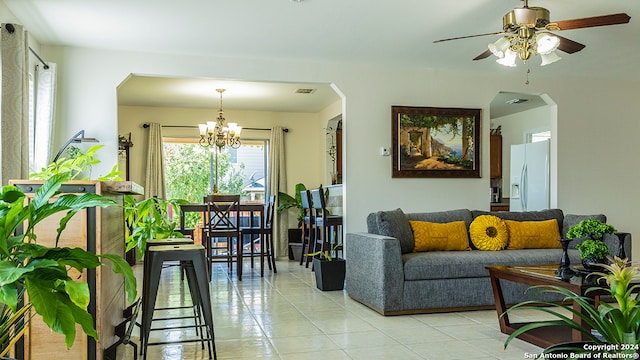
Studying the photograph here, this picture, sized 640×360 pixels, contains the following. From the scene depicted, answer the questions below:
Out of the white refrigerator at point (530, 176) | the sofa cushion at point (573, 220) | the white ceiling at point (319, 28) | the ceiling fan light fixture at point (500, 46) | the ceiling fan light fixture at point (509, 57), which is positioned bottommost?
the sofa cushion at point (573, 220)

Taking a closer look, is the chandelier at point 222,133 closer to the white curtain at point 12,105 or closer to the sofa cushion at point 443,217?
the sofa cushion at point 443,217

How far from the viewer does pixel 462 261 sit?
4355mm

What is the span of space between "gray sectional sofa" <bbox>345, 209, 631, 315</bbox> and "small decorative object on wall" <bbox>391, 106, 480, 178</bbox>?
4.90 ft

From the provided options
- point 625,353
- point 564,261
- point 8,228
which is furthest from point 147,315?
point 564,261

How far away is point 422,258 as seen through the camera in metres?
4.31

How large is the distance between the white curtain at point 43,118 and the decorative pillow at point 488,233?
376 cm

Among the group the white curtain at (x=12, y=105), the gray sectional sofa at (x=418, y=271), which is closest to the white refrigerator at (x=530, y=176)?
the gray sectional sofa at (x=418, y=271)

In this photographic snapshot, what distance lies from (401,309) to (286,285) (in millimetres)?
1834

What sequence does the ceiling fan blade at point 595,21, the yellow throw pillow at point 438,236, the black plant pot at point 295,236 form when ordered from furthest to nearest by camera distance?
the black plant pot at point 295,236
the yellow throw pillow at point 438,236
the ceiling fan blade at point 595,21

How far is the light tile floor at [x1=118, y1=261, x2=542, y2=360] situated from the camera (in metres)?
3.20

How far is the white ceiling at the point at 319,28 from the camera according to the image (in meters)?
4.17

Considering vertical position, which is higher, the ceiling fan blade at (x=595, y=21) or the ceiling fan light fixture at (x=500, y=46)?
the ceiling fan blade at (x=595, y=21)

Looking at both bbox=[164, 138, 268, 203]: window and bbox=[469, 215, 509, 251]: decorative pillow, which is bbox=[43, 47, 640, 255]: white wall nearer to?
bbox=[469, 215, 509, 251]: decorative pillow

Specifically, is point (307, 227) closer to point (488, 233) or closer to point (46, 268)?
point (488, 233)
